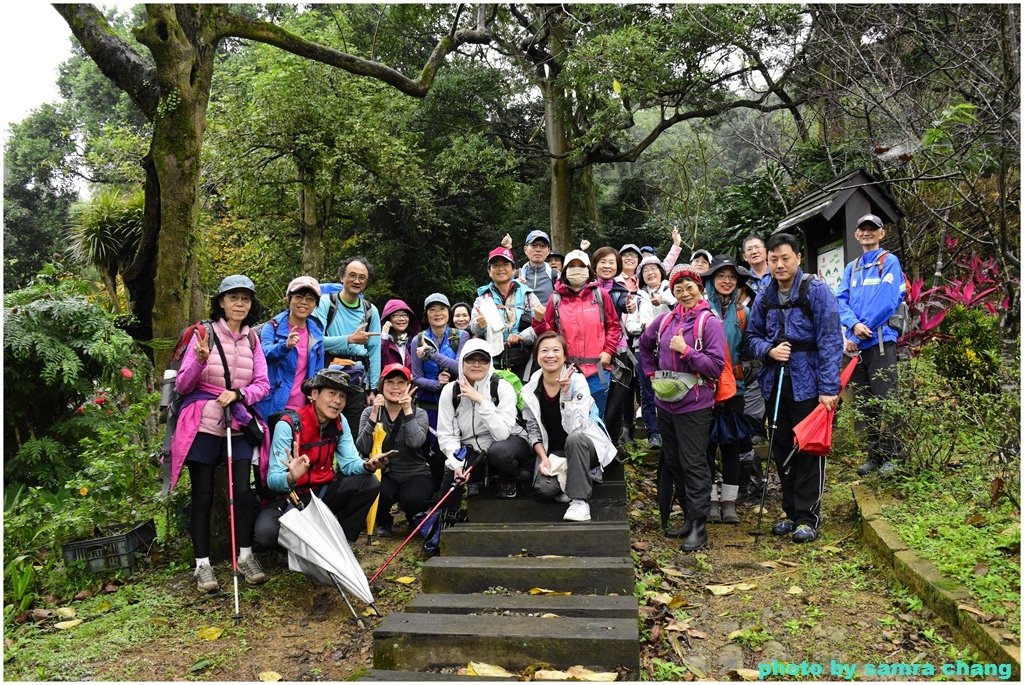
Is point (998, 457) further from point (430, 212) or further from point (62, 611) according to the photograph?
point (430, 212)

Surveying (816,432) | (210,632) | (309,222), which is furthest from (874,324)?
(309,222)

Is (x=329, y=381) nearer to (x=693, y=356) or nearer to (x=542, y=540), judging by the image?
(x=542, y=540)

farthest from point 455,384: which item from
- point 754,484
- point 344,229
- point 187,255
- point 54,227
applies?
point 54,227

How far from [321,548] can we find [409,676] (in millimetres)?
1206

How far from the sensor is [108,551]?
5.20 metres

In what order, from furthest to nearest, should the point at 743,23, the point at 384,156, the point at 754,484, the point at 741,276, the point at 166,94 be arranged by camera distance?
the point at 384,156 → the point at 743,23 → the point at 166,94 → the point at 754,484 → the point at 741,276

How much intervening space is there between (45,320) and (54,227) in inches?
899

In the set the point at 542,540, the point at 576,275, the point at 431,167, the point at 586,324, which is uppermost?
the point at 431,167

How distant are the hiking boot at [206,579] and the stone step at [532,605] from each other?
162cm

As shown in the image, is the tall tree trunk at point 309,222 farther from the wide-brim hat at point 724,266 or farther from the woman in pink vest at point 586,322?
the wide-brim hat at point 724,266

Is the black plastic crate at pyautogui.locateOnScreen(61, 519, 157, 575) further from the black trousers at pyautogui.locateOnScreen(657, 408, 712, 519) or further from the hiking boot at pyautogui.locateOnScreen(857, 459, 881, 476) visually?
the hiking boot at pyautogui.locateOnScreen(857, 459, 881, 476)

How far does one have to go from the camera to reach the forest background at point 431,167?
642cm

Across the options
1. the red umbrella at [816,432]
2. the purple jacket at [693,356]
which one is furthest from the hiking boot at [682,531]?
the red umbrella at [816,432]

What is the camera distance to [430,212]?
15.5 m
